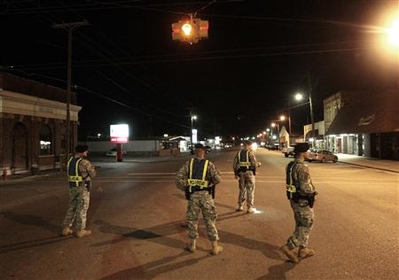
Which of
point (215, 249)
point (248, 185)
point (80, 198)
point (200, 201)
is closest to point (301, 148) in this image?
point (200, 201)

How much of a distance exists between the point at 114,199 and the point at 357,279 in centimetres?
969

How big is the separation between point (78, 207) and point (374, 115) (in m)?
33.8

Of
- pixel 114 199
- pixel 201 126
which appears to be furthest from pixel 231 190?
pixel 201 126

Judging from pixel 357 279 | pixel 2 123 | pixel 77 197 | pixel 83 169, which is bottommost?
pixel 357 279

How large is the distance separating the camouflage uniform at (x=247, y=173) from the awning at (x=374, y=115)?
2560 centimetres

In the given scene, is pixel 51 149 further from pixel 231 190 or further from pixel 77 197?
pixel 77 197

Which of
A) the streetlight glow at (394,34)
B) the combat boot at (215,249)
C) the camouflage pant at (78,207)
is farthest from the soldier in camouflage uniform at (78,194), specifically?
the streetlight glow at (394,34)

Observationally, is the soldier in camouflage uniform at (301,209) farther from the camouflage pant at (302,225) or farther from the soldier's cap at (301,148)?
the soldier's cap at (301,148)

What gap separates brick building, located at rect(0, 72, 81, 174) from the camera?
2642 cm

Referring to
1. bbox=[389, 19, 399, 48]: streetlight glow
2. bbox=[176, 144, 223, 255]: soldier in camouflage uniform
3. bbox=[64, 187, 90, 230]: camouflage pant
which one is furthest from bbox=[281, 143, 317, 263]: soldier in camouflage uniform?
bbox=[389, 19, 399, 48]: streetlight glow

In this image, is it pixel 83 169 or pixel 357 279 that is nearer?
pixel 357 279

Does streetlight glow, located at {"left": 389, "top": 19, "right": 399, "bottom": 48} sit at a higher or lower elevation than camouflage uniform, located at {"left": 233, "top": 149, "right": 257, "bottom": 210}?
higher

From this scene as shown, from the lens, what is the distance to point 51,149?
1292 inches

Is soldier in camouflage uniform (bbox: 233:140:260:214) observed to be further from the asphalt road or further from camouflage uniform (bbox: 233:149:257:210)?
the asphalt road
